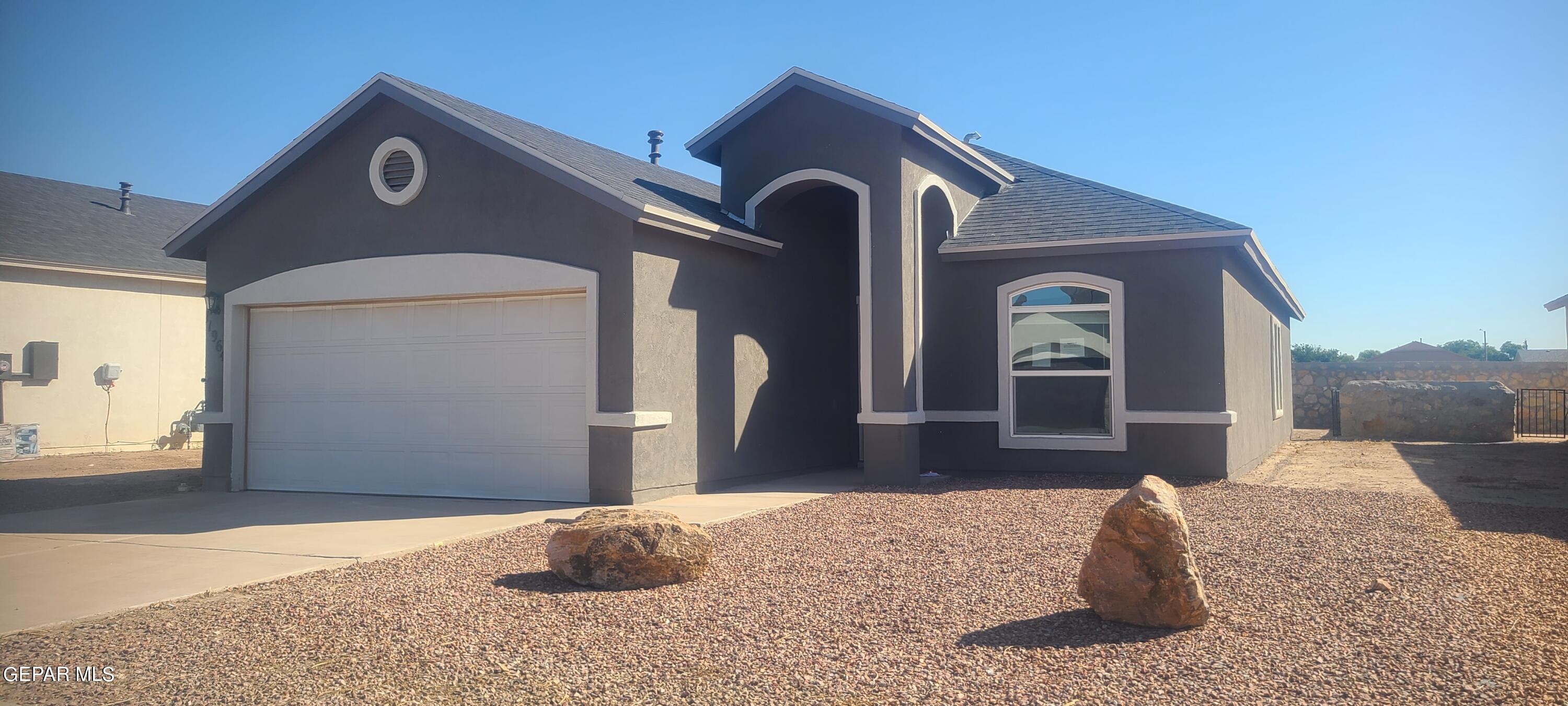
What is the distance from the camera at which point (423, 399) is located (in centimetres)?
1088

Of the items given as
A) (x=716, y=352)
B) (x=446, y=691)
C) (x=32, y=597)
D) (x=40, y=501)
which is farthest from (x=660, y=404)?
(x=40, y=501)

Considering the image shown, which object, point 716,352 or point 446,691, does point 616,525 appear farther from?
point 716,352

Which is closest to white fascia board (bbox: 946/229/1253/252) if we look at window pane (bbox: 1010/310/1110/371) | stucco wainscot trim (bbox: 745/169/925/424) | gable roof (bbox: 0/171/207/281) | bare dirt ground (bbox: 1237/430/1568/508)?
window pane (bbox: 1010/310/1110/371)

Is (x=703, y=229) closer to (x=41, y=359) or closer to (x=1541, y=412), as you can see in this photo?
(x=41, y=359)

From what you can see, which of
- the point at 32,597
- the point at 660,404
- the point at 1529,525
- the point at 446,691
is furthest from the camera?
the point at 660,404

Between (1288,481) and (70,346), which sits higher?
(70,346)

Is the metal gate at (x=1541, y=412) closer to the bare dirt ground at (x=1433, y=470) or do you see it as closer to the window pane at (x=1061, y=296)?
the bare dirt ground at (x=1433, y=470)

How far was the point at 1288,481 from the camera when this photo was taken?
1172cm

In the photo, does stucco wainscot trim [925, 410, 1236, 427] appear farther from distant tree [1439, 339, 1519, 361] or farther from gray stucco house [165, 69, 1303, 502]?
distant tree [1439, 339, 1519, 361]

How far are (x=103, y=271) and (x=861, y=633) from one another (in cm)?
1829

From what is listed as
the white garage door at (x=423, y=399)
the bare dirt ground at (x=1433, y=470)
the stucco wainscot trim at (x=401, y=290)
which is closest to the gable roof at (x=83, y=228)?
the stucco wainscot trim at (x=401, y=290)

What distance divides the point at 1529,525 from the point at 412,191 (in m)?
11.0

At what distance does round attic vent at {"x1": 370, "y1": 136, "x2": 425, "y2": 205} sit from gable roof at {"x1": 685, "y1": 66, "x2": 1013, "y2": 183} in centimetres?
341

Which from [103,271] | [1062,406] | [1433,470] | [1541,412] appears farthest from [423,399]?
[1541,412]
